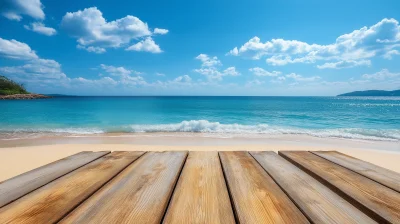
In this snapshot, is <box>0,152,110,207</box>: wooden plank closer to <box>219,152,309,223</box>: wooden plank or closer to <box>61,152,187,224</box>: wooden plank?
<box>61,152,187,224</box>: wooden plank

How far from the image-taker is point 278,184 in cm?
130

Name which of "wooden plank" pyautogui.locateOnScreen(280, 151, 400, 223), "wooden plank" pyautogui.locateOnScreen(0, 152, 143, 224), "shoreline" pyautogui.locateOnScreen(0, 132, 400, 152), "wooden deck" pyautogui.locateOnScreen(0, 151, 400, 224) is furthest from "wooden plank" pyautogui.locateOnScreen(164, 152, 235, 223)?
"shoreline" pyautogui.locateOnScreen(0, 132, 400, 152)

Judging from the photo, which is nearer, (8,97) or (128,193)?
(128,193)

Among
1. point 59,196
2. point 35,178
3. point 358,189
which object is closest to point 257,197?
point 358,189

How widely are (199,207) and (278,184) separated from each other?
1.79 feet

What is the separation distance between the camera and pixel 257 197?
43.8 inches

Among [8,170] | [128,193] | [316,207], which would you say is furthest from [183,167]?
[8,170]

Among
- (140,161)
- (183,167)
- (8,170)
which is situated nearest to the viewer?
(183,167)

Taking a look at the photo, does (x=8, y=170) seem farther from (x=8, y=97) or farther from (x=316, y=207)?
(x=8, y=97)

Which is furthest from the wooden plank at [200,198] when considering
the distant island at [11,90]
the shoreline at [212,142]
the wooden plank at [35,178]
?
the distant island at [11,90]

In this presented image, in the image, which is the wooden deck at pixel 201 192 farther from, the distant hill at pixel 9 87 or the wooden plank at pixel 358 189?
the distant hill at pixel 9 87

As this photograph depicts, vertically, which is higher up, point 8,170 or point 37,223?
point 37,223

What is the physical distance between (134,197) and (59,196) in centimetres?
37

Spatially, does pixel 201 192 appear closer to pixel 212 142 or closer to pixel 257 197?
pixel 257 197
